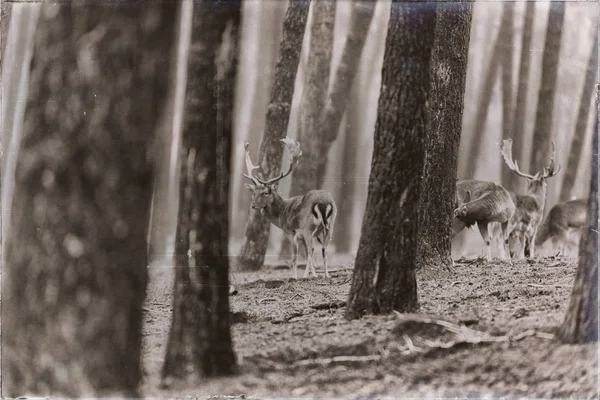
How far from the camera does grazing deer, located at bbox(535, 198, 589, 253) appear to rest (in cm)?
571

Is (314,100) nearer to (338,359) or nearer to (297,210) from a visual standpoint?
(297,210)

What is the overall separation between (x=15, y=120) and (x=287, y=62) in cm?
221

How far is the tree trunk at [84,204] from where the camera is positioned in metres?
5.14

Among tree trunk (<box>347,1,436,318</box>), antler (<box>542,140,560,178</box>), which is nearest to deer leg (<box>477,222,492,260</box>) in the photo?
antler (<box>542,140,560,178</box>)

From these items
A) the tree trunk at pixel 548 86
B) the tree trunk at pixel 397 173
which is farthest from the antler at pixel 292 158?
the tree trunk at pixel 548 86

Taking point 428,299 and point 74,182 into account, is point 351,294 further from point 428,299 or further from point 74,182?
point 74,182

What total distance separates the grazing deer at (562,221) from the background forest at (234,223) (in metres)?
0.10

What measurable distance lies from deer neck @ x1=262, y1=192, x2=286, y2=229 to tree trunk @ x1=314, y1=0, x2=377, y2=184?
0.34m

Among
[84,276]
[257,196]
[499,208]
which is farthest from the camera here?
[499,208]

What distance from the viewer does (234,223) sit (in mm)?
5418

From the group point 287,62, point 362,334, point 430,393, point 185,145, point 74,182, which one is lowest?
point 430,393

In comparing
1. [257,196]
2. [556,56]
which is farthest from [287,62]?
[556,56]

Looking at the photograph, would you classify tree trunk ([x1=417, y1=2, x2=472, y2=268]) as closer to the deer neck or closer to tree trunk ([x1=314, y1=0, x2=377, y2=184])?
tree trunk ([x1=314, y1=0, x2=377, y2=184])

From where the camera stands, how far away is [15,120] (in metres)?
5.39
